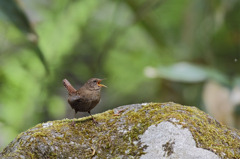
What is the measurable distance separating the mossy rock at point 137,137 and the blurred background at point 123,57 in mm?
2771

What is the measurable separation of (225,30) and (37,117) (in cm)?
443

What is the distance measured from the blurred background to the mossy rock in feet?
9.09

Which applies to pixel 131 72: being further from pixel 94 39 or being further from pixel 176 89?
pixel 176 89

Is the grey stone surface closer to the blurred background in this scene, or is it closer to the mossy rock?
the mossy rock

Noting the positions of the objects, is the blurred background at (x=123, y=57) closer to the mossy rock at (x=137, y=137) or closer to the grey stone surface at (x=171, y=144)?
the mossy rock at (x=137, y=137)

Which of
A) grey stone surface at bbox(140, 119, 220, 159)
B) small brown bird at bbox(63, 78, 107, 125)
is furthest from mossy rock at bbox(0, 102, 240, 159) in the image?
small brown bird at bbox(63, 78, 107, 125)

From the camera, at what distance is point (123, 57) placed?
34.3 feet

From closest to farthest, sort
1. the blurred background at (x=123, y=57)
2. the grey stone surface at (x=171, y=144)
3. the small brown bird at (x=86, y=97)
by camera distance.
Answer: the grey stone surface at (x=171, y=144), the small brown bird at (x=86, y=97), the blurred background at (x=123, y=57)

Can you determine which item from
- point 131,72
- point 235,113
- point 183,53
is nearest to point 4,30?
point 131,72

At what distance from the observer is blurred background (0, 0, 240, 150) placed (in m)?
6.99

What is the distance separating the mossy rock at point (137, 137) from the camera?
3.02m

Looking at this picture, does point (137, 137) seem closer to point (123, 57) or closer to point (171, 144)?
point (171, 144)

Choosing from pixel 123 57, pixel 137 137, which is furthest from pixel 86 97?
pixel 123 57

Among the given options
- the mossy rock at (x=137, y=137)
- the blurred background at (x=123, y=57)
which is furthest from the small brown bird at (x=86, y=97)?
the blurred background at (x=123, y=57)
